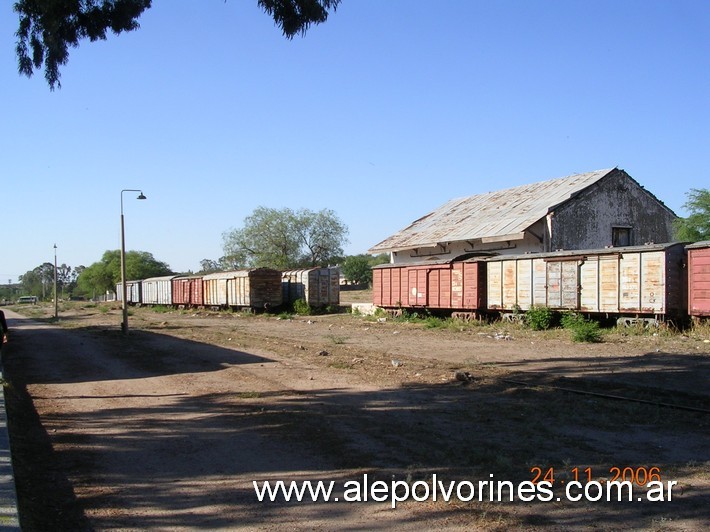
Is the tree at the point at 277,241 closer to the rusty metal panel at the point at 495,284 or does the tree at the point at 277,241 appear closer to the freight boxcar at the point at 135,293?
the freight boxcar at the point at 135,293

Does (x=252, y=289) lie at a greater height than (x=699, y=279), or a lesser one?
lesser

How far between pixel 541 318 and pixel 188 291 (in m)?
33.9

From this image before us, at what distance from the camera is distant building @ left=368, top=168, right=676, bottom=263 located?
2752 centimetres

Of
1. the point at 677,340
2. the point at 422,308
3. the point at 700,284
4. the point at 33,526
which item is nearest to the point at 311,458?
the point at 33,526

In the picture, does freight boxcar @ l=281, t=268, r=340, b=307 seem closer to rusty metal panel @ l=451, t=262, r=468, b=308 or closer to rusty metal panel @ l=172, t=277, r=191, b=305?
rusty metal panel @ l=172, t=277, r=191, b=305

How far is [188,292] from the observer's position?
160 feet

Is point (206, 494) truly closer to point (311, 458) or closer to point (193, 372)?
point (311, 458)

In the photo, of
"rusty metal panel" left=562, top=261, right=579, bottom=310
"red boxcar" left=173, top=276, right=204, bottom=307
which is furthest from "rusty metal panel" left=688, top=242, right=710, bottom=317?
"red boxcar" left=173, top=276, right=204, bottom=307

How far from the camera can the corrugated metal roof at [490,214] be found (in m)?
28.5

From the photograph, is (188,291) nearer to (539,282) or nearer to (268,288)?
(268,288)

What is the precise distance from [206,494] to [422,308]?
24.0 meters

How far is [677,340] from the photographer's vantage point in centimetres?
1616

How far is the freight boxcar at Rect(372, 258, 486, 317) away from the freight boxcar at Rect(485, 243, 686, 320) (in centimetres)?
65

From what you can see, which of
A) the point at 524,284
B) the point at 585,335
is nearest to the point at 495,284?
the point at 524,284
